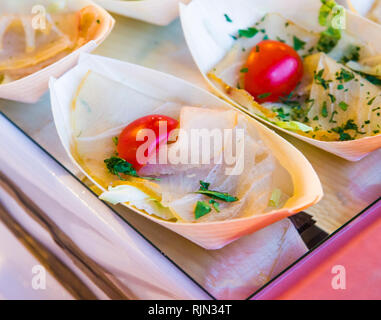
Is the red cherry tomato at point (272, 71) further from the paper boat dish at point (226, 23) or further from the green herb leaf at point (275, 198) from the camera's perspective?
the green herb leaf at point (275, 198)

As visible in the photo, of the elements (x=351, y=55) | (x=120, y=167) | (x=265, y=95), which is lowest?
(x=120, y=167)

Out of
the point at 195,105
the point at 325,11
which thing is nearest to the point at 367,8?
the point at 325,11

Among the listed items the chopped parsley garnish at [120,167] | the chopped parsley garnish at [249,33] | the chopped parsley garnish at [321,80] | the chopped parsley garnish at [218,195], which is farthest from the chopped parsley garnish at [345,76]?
the chopped parsley garnish at [120,167]

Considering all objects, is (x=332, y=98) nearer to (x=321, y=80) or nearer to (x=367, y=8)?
(x=321, y=80)

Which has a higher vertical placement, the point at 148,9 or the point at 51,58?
the point at 148,9
